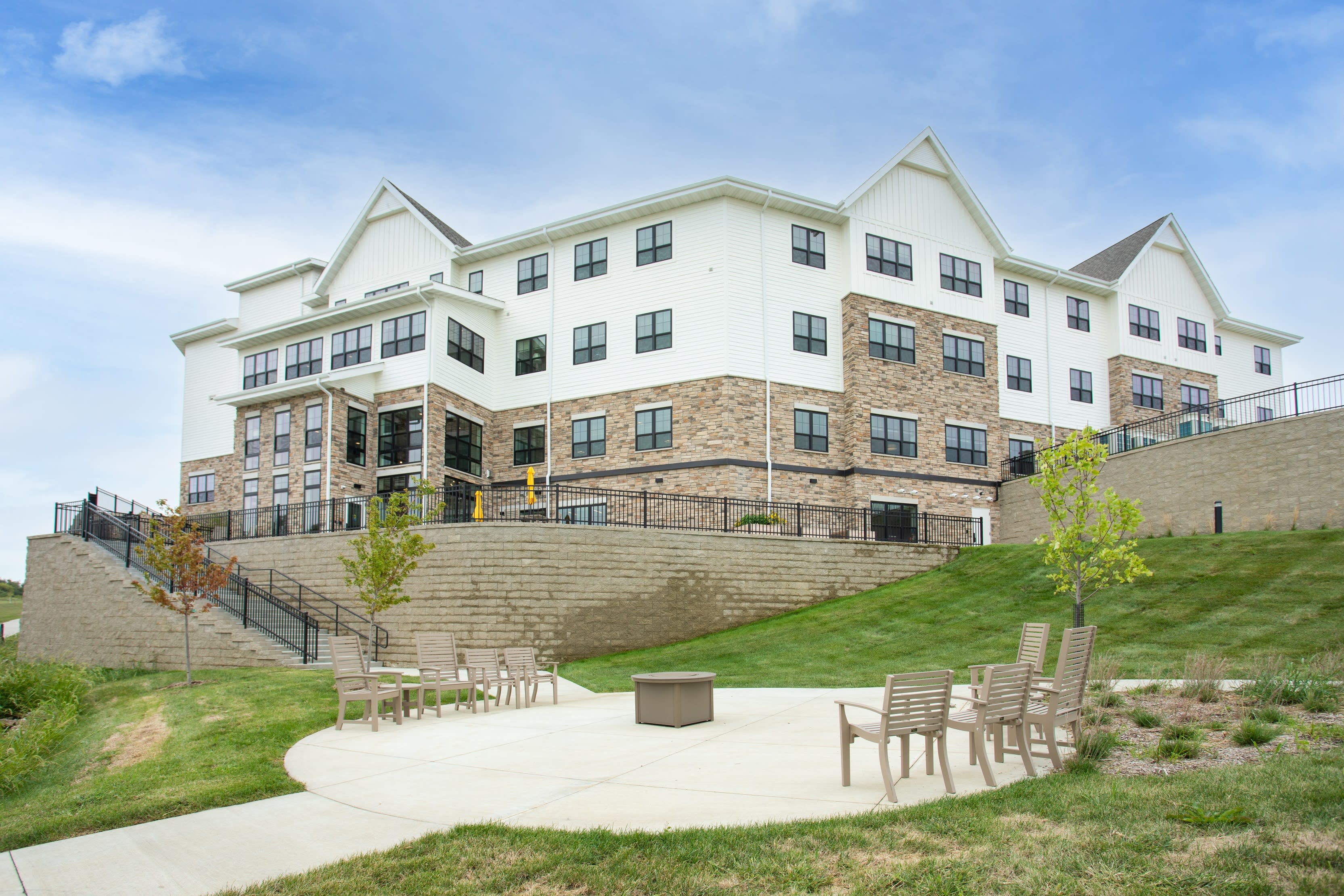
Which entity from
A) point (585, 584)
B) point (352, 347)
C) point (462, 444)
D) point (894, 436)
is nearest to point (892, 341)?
point (894, 436)

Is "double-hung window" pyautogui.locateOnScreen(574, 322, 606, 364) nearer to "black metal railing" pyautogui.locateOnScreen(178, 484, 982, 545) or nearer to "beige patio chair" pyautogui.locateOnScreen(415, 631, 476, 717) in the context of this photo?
"black metal railing" pyautogui.locateOnScreen(178, 484, 982, 545)

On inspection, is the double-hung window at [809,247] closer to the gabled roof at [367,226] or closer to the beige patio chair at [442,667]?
the gabled roof at [367,226]

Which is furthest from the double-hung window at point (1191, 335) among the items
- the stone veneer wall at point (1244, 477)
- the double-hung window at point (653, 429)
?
the double-hung window at point (653, 429)

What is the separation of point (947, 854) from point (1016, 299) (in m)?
33.9

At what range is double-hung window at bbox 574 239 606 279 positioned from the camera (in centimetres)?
3198

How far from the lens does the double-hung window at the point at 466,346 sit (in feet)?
102

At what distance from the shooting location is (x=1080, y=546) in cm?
1462

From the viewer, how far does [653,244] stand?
31109 mm

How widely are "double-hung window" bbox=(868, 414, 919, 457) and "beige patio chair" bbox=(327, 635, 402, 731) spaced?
2122 centimetres

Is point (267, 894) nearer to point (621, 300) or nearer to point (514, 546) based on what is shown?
point (514, 546)

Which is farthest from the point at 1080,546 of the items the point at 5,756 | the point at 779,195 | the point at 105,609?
the point at 105,609

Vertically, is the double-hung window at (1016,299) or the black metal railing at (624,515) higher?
the double-hung window at (1016,299)

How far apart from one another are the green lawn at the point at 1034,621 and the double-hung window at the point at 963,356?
396 inches

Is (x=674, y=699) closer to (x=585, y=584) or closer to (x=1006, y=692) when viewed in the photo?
(x=1006, y=692)
